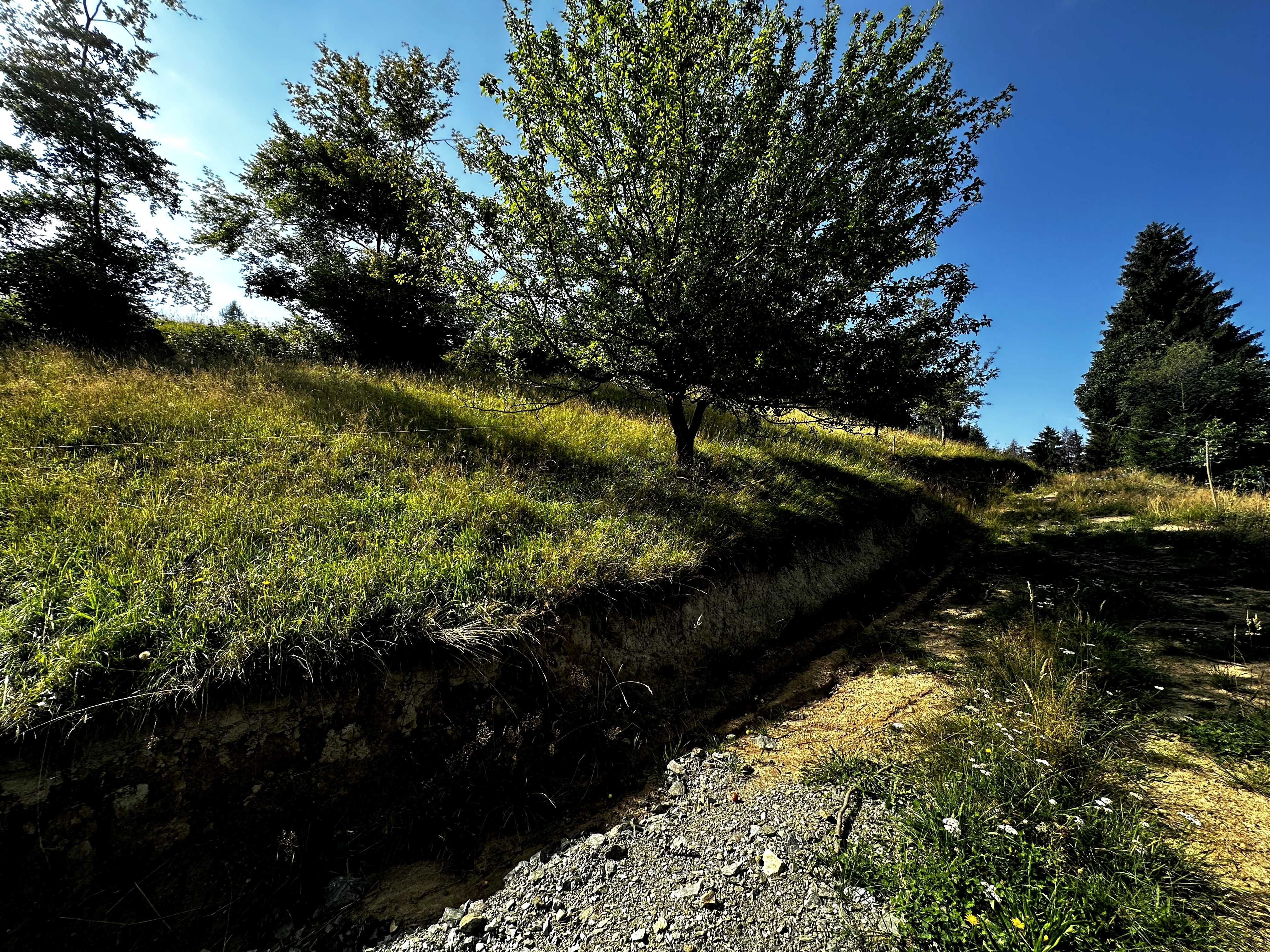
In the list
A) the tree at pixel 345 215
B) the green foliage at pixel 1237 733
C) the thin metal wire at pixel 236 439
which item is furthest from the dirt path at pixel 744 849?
the tree at pixel 345 215

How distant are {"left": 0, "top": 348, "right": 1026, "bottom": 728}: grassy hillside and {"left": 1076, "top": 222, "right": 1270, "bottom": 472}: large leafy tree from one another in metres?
25.3

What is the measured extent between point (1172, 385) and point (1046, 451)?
293 inches

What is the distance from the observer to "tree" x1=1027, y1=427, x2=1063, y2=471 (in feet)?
98.0

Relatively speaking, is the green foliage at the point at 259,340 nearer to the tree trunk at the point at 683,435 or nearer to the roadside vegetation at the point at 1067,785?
the tree trunk at the point at 683,435

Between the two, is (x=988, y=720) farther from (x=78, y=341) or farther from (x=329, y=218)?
(x=329, y=218)

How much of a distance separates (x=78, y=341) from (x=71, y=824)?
1233cm

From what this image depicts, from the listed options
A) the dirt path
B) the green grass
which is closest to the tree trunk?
the dirt path

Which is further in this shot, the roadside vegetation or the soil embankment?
the soil embankment

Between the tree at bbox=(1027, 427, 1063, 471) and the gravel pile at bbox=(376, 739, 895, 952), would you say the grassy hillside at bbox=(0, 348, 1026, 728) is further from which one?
the tree at bbox=(1027, 427, 1063, 471)

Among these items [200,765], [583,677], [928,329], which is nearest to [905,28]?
[928,329]

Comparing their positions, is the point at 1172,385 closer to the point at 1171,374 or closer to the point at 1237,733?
the point at 1171,374

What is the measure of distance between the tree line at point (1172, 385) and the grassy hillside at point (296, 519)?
77.0 feet

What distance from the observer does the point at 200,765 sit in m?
2.72

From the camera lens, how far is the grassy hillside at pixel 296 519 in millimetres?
2961
